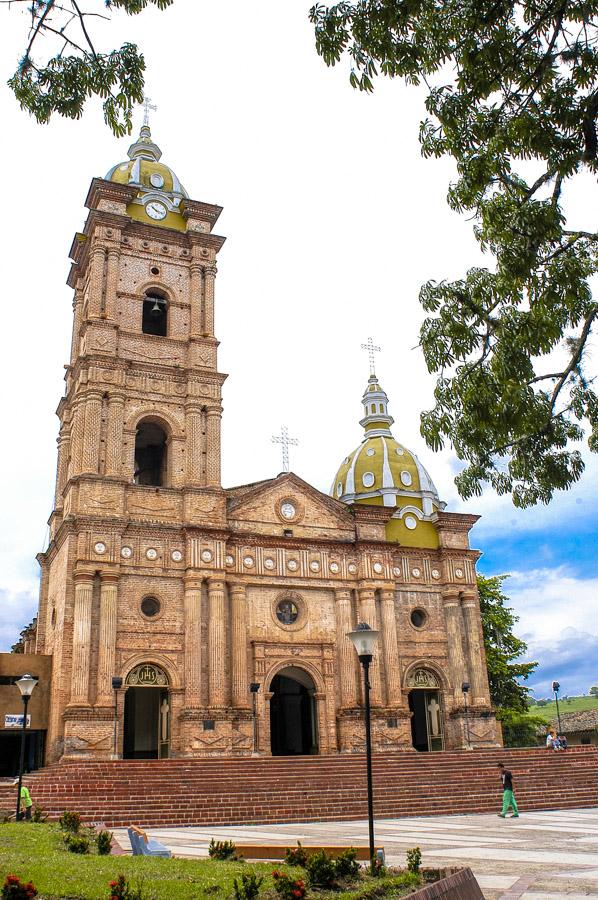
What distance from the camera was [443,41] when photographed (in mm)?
8227

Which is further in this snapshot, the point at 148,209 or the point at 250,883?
the point at 148,209

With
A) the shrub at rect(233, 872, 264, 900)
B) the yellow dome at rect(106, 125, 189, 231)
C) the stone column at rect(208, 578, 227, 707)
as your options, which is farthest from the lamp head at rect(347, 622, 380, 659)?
the yellow dome at rect(106, 125, 189, 231)

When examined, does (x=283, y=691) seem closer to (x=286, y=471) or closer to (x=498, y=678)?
(x=286, y=471)

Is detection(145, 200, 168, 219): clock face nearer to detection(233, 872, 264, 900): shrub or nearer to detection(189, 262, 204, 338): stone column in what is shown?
detection(189, 262, 204, 338): stone column

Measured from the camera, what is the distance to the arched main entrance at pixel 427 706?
3657 centimetres

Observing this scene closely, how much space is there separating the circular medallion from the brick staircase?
10556 millimetres

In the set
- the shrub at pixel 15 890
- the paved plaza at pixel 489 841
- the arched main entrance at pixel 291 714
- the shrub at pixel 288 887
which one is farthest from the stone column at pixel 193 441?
the shrub at pixel 15 890

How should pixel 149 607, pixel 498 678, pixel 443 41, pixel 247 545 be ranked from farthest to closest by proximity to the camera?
pixel 498 678 → pixel 247 545 → pixel 149 607 → pixel 443 41

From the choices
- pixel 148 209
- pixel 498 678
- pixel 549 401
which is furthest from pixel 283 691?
pixel 549 401

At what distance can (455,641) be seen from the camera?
37.5 m

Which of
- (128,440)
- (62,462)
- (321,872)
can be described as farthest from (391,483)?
(321,872)

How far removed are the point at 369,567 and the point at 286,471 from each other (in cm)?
542

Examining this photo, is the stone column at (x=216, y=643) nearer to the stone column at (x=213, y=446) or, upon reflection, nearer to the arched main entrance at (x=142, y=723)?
the arched main entrance at (x=142, y=723)

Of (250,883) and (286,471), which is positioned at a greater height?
(286,471)
